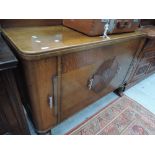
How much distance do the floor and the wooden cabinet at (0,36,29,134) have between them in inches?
14.5

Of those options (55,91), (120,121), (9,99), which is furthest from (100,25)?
(120,121)

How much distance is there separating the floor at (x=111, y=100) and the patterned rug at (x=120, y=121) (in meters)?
0.05

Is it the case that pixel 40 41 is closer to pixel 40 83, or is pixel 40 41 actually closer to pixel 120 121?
pixel 40 83

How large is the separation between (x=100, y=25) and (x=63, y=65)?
33 centimetres

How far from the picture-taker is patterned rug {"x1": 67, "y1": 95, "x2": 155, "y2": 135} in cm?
113

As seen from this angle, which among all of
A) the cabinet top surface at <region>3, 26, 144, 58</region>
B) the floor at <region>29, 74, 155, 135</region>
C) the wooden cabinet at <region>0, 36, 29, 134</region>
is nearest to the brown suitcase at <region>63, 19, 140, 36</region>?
the cabinet top surface at <region>3, 26, 144, 58</region>

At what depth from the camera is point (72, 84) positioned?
81 cm

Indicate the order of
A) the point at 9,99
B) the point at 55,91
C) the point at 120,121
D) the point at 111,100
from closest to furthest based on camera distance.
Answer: the point at 9,99 < the point at 55,91 < the point at 120,121 < the point at 111,100

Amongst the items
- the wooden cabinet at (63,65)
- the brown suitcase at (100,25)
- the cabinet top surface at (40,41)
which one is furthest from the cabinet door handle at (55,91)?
the brown suitcase at (100,25)

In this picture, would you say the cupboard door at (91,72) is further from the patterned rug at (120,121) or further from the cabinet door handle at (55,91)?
the patterned rug at (120,121)

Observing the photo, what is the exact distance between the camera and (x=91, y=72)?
87 cm

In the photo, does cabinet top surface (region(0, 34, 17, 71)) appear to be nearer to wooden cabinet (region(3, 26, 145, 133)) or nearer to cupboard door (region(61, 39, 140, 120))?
wooden cabinet (region(3, 26, 145, 133))
